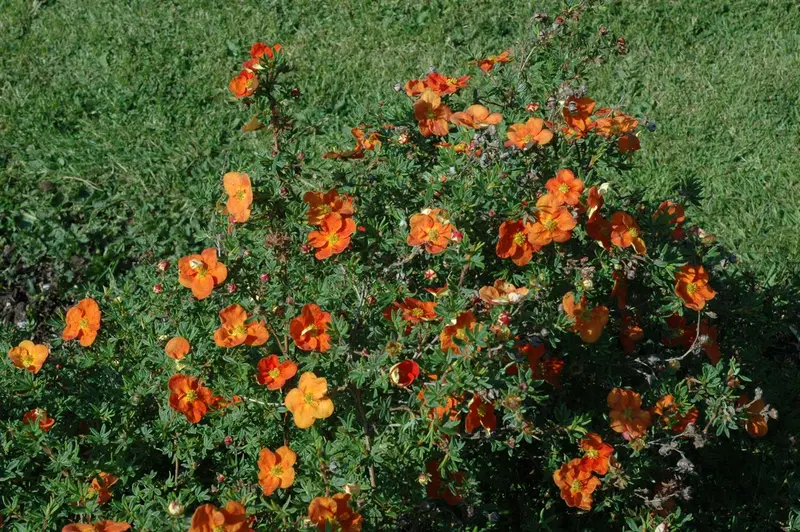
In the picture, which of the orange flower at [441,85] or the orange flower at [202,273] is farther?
the orange flower at [441,85]

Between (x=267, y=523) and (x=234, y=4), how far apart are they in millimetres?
4178

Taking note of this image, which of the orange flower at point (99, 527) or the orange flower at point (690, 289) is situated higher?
the orange flower at point (690, 289)

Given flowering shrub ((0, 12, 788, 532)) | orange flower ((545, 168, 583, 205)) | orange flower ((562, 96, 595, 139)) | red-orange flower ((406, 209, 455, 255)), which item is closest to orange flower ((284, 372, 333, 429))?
flowering shrub ((0, 12, 788, 532))

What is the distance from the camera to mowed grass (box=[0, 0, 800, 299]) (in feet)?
13.4

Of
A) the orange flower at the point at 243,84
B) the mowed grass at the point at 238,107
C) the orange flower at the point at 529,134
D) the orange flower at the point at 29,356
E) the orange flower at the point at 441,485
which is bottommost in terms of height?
the mowed grass at the point at 238,107

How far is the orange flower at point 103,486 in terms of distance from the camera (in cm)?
215

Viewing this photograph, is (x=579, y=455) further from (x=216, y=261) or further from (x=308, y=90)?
(x=308, y=90)

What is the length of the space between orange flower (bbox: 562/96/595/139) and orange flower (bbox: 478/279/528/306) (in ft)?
1.99

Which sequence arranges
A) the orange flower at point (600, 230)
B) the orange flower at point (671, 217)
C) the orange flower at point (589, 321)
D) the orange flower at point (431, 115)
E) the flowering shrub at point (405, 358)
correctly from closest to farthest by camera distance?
the flowering shrub at point (405, 358), the orange flower at point (589, 321), the orange flower at point (600, 230), the orange flower at point (671, 217), the orange flower at point (431, 115)

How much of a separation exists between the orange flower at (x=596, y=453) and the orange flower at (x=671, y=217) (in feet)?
2.15

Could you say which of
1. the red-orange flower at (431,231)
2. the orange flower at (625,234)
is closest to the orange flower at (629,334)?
the orange flower at (625,234)

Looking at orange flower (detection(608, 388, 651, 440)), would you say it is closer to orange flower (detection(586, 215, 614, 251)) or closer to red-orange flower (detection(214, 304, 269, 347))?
orange flower (detection(586, 215, 614, 251))

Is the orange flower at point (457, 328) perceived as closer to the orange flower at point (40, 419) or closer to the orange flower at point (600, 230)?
the orange flower at point (600, 230)

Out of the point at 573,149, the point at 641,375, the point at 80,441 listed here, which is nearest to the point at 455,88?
the point at 573,149
